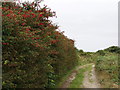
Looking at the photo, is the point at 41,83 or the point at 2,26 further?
the point at 41,83

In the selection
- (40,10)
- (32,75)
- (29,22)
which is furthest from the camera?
(40,10)

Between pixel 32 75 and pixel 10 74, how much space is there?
1.25m

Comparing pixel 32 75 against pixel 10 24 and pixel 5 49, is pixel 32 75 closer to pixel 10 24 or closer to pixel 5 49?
pixel 5 49

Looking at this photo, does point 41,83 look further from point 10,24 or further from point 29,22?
point 10,24

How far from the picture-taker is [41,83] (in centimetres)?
831

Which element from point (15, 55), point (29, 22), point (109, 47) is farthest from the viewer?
point (109, 47)

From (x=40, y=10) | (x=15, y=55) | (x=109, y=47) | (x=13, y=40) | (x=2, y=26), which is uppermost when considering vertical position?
(x=40, y=10)

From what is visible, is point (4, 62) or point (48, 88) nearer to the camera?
point (4, 62)

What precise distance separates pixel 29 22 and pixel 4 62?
3.22 metres

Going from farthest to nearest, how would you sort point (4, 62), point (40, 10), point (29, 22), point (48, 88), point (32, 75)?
point (40, 10) → point (48, 88) → point (29, 22) → point (32, 75) → point (4, 62)

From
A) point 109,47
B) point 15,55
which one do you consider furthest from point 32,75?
point 109,47

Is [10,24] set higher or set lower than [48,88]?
higher

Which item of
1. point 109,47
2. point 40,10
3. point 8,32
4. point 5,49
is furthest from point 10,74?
point 109,47

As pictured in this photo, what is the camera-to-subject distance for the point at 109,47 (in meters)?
45.4
